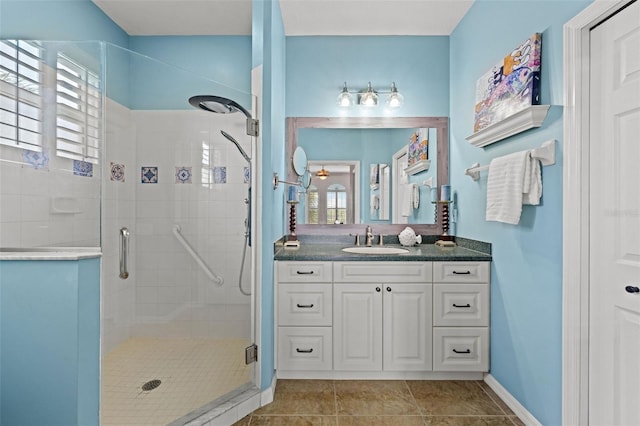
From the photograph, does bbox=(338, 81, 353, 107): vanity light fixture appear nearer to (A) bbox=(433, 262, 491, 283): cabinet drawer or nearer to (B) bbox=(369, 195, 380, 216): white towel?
(B) bbox=(369, 195, 380, 216): white towel

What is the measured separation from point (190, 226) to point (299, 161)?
4.06 feet

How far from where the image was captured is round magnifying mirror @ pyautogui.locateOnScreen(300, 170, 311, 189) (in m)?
3.09

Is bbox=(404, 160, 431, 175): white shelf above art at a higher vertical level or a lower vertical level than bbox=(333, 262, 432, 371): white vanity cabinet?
higher

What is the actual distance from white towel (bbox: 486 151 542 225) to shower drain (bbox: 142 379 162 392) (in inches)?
82.0

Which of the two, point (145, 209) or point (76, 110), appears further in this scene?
point (145, 209)

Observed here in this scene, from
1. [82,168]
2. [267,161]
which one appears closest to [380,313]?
[267,161]

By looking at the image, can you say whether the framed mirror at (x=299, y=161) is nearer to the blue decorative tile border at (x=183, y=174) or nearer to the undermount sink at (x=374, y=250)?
the undermount sink at (x=374, y=250)

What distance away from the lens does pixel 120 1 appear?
108 inches

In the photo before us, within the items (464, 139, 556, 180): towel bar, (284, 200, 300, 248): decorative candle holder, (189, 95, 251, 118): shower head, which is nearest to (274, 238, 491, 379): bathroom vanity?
(284, 200, 300, 248): decorative candle holder

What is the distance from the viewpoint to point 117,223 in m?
1.79
